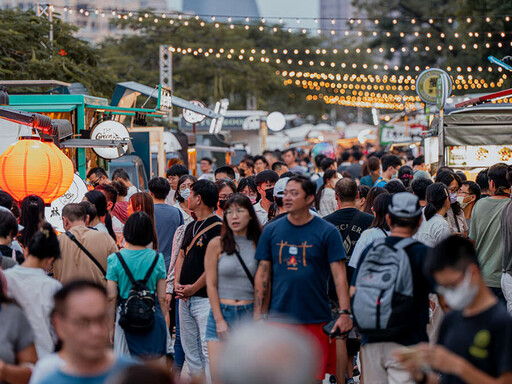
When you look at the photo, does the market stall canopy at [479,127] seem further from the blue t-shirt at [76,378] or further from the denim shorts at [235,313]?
the blue t-shirt at [76,378]

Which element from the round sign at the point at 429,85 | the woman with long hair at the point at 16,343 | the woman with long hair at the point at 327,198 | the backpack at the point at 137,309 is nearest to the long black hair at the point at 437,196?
the backpack at the point at 137,309

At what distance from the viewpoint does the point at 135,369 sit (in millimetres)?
2709

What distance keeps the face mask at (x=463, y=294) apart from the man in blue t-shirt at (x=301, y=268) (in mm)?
1835

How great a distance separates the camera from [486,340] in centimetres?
379

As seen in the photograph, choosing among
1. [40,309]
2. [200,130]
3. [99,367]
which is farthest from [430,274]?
[200,130]

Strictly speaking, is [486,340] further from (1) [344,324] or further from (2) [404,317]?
(1) [344,324]

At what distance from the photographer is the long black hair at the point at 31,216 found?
7.05 meters

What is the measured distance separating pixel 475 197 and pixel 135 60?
3177 cm

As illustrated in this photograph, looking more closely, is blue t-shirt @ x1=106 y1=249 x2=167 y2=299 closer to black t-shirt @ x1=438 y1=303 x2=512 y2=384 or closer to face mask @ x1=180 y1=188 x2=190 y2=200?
black t-shirt @ x1=438 y1=303 x2=512 y2=384

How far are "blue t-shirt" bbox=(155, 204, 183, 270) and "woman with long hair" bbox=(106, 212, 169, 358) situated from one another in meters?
2.19

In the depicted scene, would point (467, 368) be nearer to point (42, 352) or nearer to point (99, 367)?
point (99, 367)

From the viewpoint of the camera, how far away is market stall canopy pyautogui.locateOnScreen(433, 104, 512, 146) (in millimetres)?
13578

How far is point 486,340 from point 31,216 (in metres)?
4.58

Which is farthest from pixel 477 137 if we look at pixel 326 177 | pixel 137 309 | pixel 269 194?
pixel 137 309
